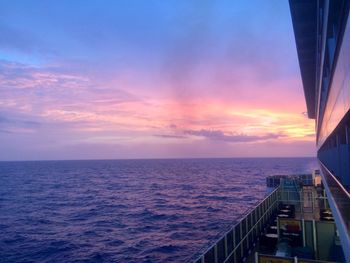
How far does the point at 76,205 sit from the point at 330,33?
194 feet

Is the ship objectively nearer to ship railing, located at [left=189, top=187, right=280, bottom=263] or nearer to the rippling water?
ship railing, located at [left=189, top=187, right=280, bottom=263]

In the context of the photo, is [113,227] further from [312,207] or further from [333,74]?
[333,74]

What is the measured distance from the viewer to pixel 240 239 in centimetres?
1516

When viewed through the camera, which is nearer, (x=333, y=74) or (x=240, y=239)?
(x=333, y=74)

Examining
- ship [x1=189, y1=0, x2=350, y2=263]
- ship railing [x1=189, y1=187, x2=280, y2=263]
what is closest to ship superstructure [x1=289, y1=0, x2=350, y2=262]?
ship [x1=189, y1=0, x2=350, y2=263]

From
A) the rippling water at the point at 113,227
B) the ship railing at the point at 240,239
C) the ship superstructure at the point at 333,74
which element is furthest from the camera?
the rippling water at the point at 113,227

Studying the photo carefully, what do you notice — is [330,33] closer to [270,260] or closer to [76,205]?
[270,260]

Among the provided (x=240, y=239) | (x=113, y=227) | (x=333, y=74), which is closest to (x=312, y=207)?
(x=240, y=239)

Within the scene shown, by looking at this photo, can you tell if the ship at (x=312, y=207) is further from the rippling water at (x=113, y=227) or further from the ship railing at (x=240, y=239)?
the rippling water at (x=113, y=227)

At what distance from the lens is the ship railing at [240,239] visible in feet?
36.5

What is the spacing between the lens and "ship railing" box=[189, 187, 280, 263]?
11117mm

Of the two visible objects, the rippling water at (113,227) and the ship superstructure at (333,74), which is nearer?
the ship superstructure at (333,74)

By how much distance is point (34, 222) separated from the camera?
151 feet

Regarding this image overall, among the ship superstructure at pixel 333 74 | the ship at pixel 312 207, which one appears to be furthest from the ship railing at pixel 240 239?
the ship superstructure at pixel 333 74
